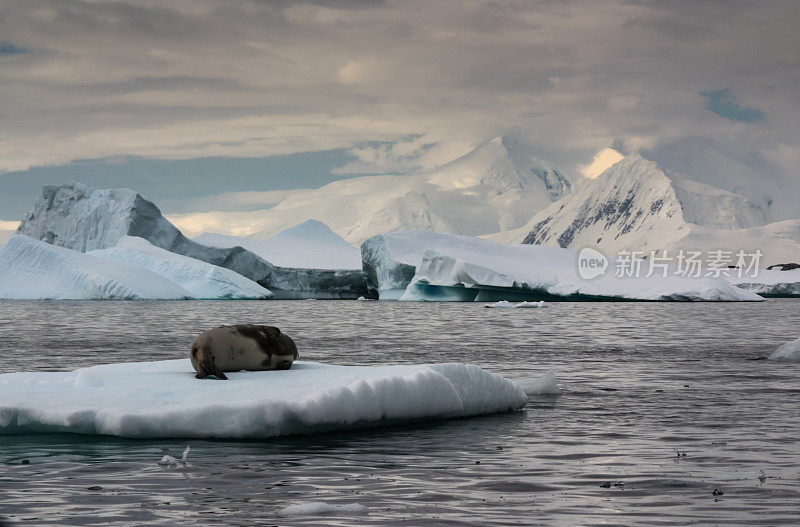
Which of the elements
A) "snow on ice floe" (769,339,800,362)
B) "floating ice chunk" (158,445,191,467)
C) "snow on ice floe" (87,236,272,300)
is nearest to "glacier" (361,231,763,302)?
"snow on ice floe" (87,236,272,300)

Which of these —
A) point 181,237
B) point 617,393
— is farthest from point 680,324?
point 181,237

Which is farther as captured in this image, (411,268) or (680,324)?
(411,268)

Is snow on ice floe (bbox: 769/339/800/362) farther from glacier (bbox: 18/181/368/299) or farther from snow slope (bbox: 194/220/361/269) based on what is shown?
snow slope (bbox: 194/220/361/269)

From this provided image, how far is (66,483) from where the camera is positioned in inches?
321

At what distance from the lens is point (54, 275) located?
66.0 m

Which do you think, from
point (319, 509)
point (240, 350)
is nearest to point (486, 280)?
point (240, 350)

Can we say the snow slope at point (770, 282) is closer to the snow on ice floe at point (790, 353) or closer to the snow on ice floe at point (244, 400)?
the snow on ice floe at point (790, 353)

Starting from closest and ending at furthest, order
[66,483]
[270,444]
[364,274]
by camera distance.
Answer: [66,483] → [270,444] → [364,274]

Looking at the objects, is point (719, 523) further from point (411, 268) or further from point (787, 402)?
point (411, 268)

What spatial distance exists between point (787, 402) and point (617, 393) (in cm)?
245

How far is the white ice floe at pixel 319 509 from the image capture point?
23.0ft

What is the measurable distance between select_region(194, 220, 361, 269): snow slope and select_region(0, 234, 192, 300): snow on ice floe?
47.4m

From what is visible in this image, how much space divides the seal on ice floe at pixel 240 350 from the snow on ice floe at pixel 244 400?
0.87 ft

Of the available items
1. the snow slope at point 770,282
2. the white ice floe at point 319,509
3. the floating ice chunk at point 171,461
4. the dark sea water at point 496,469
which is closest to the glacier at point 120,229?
the snow slope at point 770,282
